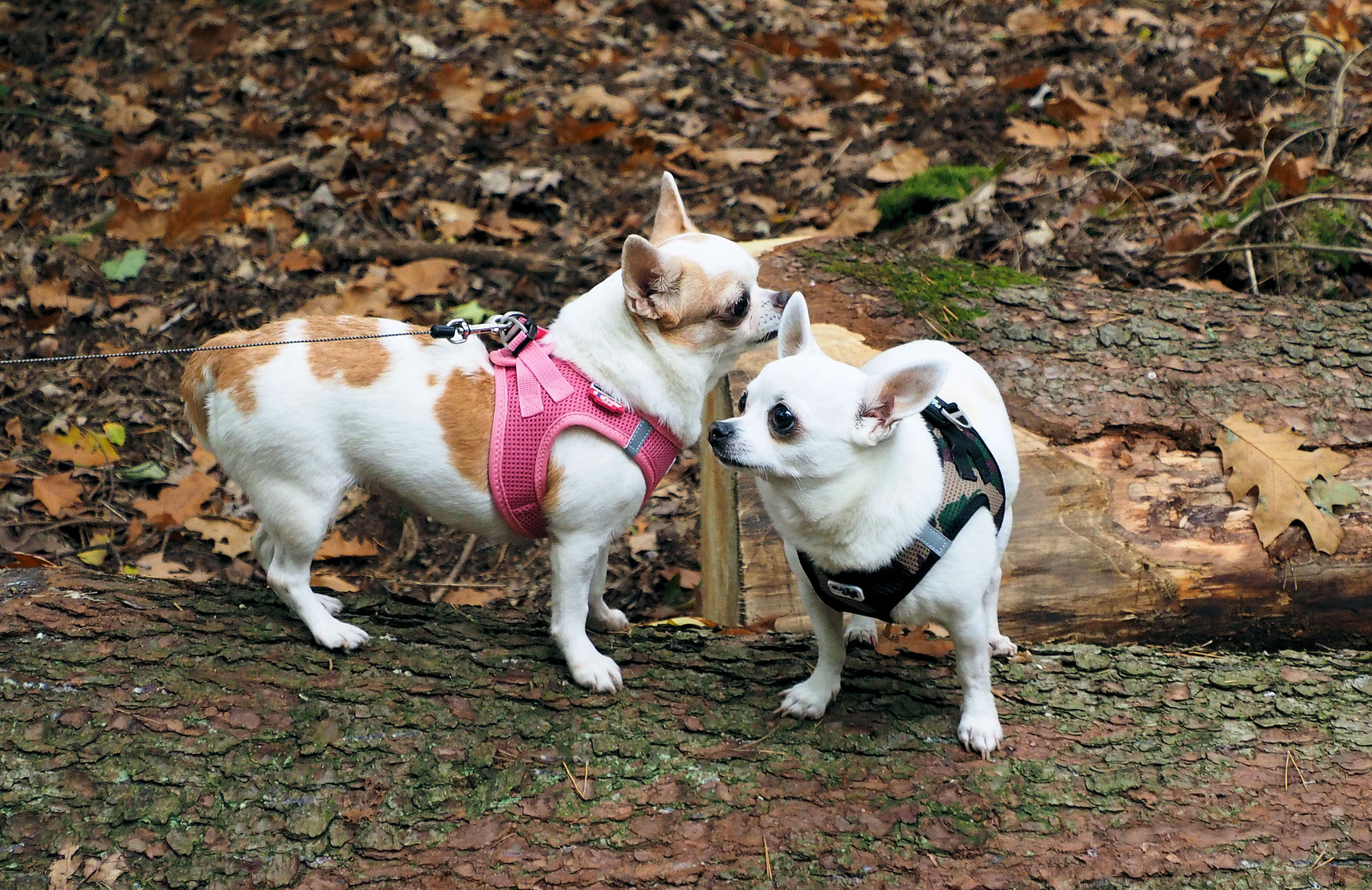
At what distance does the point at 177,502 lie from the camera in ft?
14.9

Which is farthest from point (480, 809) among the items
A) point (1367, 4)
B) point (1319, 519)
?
point (1367, 4)

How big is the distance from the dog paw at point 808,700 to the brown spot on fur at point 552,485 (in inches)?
35.9

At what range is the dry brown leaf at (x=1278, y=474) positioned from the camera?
11.3 feet

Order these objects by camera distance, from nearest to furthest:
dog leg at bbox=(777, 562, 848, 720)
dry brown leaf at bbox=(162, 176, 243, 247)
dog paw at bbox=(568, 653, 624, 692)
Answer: dog leg at bbox=(777, 562, 848, 720) → dog paw at bbox=(568, 653, 624, 692) → dry brown leaf at bbox=(162, 176, 243, 247)

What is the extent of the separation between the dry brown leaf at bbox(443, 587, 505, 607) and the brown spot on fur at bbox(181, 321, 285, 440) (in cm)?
144

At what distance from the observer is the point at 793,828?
2.51m

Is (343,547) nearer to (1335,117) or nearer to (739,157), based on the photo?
(739,157)

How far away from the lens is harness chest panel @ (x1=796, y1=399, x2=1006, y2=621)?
8.60 ft

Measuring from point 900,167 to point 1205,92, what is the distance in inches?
91.4

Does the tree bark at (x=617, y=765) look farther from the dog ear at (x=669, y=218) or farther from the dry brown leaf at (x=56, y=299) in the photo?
the dry brown leaf at (x=56, y=299)

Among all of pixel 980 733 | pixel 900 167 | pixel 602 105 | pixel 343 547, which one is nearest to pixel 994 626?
pixel 980 733

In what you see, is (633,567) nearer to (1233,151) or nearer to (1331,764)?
(1331,764)

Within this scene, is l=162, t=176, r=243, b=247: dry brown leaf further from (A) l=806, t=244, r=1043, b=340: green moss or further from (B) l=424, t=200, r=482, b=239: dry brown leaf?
(A) l=806, t=244, r=1043, b=340: green moss

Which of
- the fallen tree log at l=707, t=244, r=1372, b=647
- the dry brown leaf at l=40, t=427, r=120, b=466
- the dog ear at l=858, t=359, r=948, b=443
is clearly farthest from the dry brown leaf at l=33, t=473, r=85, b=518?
the dog ear at l=858, t=359, r=948, b=443
